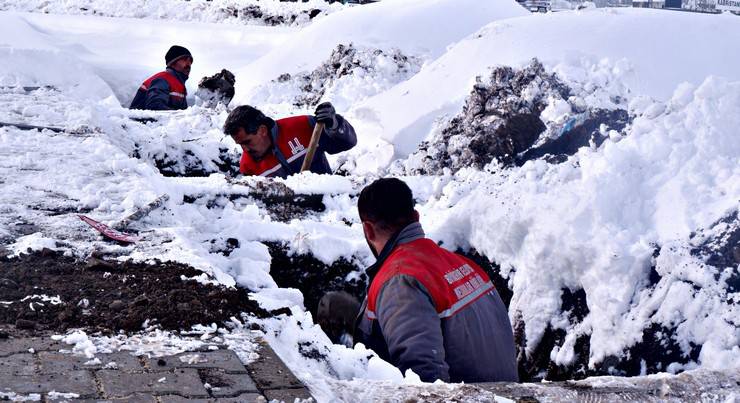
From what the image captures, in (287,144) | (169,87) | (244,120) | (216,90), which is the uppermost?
(244,120)

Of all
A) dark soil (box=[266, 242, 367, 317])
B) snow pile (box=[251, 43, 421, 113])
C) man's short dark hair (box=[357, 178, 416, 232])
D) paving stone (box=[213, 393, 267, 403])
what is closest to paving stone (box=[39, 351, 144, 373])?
paving stone (box=[213, 393, 267, 403])

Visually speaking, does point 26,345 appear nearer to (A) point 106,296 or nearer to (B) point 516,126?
(A) point 106,296

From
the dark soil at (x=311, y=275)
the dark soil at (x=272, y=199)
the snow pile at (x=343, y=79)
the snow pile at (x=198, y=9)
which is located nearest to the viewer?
the dark soil at (x=311, y=275)

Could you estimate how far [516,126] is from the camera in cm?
683

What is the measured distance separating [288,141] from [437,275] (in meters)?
3.30

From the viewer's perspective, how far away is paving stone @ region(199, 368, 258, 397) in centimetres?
275

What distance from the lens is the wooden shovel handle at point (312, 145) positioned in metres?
6.51

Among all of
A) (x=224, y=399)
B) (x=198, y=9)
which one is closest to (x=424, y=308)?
(x=224, y=399)

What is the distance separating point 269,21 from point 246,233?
50.8 ft

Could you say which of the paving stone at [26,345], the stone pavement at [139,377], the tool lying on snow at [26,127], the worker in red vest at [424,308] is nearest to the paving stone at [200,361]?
the stone pavement at [139,377]

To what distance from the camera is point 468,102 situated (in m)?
7.38

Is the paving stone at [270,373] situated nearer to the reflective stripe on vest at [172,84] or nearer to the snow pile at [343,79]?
the reflective stripe on vest at [172,84]

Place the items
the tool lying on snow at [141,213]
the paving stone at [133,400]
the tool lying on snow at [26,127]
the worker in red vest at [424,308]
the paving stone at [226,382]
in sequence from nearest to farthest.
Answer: the paving stone at [133,400] < the paving stone at [226,382] < the worker in red vest at [424,308] < the tool lying on snow at [141,213] < the tool lying on snow at [26,127]

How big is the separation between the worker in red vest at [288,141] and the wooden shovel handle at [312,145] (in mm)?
43
